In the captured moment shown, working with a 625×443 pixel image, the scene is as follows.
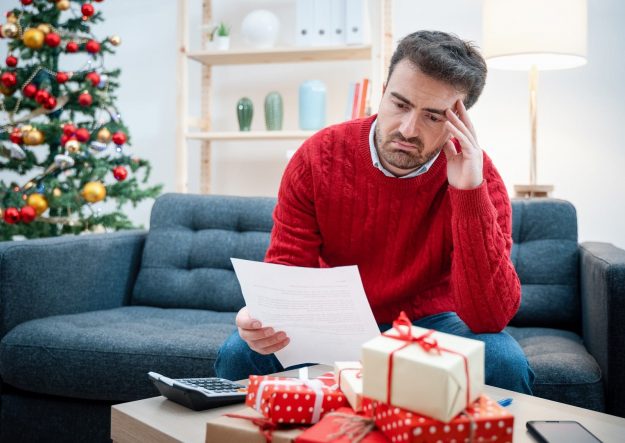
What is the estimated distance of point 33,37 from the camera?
255cm

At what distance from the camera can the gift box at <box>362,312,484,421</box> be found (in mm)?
600

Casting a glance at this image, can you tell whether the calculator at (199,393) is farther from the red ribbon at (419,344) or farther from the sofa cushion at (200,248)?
the sofa cushion at (200,248)

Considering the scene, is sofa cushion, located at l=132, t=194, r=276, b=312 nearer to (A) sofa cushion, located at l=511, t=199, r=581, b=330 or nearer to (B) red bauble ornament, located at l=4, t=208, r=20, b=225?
(B) red bauble ornament, located at l=4, t=208, r=20, b=225

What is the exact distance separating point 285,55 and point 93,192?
1.01 m

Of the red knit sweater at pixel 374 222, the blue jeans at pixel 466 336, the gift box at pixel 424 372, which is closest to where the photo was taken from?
the gift box at pixel 424 372

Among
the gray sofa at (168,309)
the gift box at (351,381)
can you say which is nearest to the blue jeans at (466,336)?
the gray sofa at (168,309)

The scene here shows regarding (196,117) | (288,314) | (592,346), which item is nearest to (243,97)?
(196,117)

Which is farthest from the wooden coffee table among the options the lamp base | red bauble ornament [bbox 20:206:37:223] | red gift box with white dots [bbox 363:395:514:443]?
red bauble ornament [bbox 20:206:37:223]

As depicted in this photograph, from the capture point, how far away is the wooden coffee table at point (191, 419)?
2.61ft

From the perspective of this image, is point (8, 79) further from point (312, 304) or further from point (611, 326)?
point (611, 326)

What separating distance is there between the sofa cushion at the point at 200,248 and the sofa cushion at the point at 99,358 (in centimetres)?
38

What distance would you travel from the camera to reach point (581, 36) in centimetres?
216

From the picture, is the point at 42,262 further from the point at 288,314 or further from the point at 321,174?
the point at 288,314

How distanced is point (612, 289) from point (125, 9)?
280 cm
